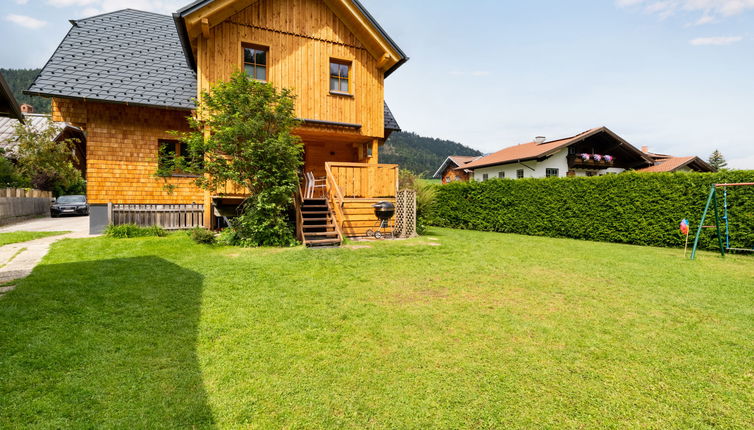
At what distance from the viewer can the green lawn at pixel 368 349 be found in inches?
105

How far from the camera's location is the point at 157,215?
1275 cm

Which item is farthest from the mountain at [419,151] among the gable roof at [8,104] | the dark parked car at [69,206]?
the gable roof at [8,104]

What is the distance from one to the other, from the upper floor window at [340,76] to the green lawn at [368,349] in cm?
855

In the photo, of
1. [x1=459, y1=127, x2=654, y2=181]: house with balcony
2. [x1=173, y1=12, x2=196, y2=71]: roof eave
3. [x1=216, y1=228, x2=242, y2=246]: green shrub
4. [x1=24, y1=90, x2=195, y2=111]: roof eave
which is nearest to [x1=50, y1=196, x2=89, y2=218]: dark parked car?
[x1=24, y1=90, x2=195, y2=111]: roof eave

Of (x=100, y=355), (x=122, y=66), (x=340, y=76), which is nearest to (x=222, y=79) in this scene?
(x=340, y=76)

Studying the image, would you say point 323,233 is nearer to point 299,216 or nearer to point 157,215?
point 299,216

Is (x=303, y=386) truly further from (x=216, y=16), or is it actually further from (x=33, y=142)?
(x=33, y=142)

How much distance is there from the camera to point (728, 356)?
3650mm

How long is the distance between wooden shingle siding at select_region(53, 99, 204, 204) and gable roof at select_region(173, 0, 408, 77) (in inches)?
105

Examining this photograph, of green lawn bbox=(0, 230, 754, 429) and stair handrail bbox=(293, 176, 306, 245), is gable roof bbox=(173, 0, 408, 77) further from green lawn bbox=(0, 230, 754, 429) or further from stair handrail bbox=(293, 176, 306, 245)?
green lawn bbox=(0, 230, 754, 429)

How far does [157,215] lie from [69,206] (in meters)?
16.8

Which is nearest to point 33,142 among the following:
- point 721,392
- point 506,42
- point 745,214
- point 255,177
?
point 255,177

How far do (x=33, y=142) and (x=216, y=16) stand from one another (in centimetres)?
2344

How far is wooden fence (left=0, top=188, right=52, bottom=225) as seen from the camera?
1783 centimetres
